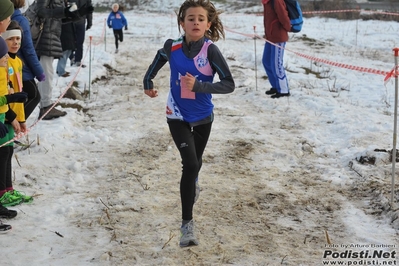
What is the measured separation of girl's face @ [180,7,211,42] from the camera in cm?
384

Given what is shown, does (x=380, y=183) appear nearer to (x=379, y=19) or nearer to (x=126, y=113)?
(x=126, y=113)

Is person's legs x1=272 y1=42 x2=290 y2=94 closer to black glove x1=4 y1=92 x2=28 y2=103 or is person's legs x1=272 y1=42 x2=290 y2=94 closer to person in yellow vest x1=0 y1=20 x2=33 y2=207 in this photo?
person in yellow vest x1=0 y1=20 x2=33 y2=207

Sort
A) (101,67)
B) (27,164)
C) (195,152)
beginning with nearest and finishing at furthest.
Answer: (195,152), (27,164), (101,67)

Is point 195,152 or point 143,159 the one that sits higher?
point 195,152

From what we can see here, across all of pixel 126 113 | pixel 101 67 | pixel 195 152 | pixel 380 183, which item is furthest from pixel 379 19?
pixel 195 152

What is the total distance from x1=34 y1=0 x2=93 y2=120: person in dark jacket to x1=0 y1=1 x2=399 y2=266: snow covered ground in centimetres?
54

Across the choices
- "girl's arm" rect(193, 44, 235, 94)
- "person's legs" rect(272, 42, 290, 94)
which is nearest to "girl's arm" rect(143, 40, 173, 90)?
"girl's arm" rect(193, 44, 235, 94)

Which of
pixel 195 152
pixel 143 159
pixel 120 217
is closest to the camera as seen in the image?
pixel 195 152

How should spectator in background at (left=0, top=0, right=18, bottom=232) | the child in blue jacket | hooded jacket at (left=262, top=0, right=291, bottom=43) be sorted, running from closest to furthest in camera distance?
spectator in background at (left=0, top=0, right=18, bottom=232), hooded jacket at (left=262, top=0, right=291, bottom=43), the child in blue jacket

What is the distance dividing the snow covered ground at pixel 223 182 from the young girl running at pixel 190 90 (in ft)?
1.46

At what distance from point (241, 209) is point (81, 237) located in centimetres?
155

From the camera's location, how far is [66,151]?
6.11 m

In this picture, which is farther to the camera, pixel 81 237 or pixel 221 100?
pixel 221 100

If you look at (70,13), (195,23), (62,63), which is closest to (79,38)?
(62,63)
